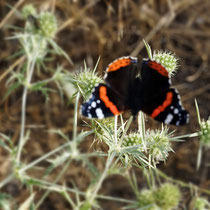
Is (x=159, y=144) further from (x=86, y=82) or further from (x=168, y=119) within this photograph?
(x=86, y=82)

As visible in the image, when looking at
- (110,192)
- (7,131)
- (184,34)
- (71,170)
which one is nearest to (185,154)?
(110,192)

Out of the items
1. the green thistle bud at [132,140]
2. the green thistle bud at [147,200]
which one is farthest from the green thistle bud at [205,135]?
the green thistle bud at [147,200]

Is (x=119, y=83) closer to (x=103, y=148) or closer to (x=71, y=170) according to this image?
(x=103, y=148)

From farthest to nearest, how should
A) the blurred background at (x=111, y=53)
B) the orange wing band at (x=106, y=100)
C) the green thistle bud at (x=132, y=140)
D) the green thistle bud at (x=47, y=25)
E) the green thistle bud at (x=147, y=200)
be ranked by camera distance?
the blurred background at (x=111, y=53), the green thistle bud at (x=47, y=25), the green thistle bud at (x=147, y=200), the green thistle bud at (x=132, y=140), the orange wing band at (x=106, y=100)

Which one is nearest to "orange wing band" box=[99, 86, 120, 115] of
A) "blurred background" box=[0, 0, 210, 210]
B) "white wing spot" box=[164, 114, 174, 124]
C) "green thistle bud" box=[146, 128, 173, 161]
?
"white wing spot" box=[164, 114, 174, 124]

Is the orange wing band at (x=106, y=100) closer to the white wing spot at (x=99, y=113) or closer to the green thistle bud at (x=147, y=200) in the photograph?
the white wing spot at (x=99, y=113)

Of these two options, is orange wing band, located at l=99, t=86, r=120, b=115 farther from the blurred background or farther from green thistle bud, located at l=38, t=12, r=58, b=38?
the blurred background

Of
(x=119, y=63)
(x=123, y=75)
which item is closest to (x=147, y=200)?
(x=123, y=75)
